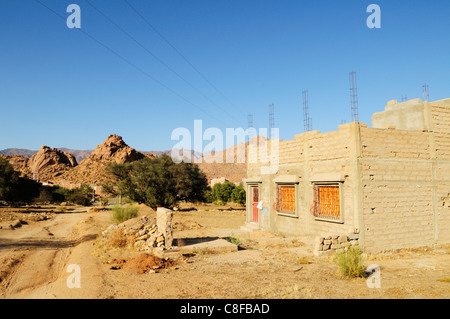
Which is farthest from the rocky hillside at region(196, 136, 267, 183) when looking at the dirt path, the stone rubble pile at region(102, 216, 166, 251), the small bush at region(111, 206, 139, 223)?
the stone rubble pile at region(102, 216, 166, 251)

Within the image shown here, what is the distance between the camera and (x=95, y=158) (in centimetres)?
9500

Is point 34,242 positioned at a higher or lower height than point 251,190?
lower

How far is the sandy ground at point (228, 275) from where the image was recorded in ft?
21.8

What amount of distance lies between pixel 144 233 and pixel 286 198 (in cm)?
716

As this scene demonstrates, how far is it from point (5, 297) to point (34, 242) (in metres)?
8.71

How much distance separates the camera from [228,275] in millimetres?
8133

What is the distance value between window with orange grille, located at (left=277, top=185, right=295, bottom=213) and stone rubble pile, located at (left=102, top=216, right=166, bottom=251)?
21.5 feet

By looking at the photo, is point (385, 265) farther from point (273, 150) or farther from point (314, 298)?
point (273, 150)

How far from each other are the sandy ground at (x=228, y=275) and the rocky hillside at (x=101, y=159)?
246ft

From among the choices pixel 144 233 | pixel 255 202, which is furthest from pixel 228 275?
pixel 255 202

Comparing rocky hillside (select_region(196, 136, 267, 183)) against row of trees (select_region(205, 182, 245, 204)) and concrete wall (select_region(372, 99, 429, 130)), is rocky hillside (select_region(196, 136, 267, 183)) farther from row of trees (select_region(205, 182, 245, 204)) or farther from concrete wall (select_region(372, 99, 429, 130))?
concrete wall (select_region(372, 99, 429, 130))

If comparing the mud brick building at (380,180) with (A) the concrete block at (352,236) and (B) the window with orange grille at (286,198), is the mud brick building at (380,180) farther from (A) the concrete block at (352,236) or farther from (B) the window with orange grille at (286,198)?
(B) the window with orange grille at (286,198)

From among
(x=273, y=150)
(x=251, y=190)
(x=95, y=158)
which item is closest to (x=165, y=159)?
(x=251, y=190)

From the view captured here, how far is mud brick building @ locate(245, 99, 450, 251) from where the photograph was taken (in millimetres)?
11062
